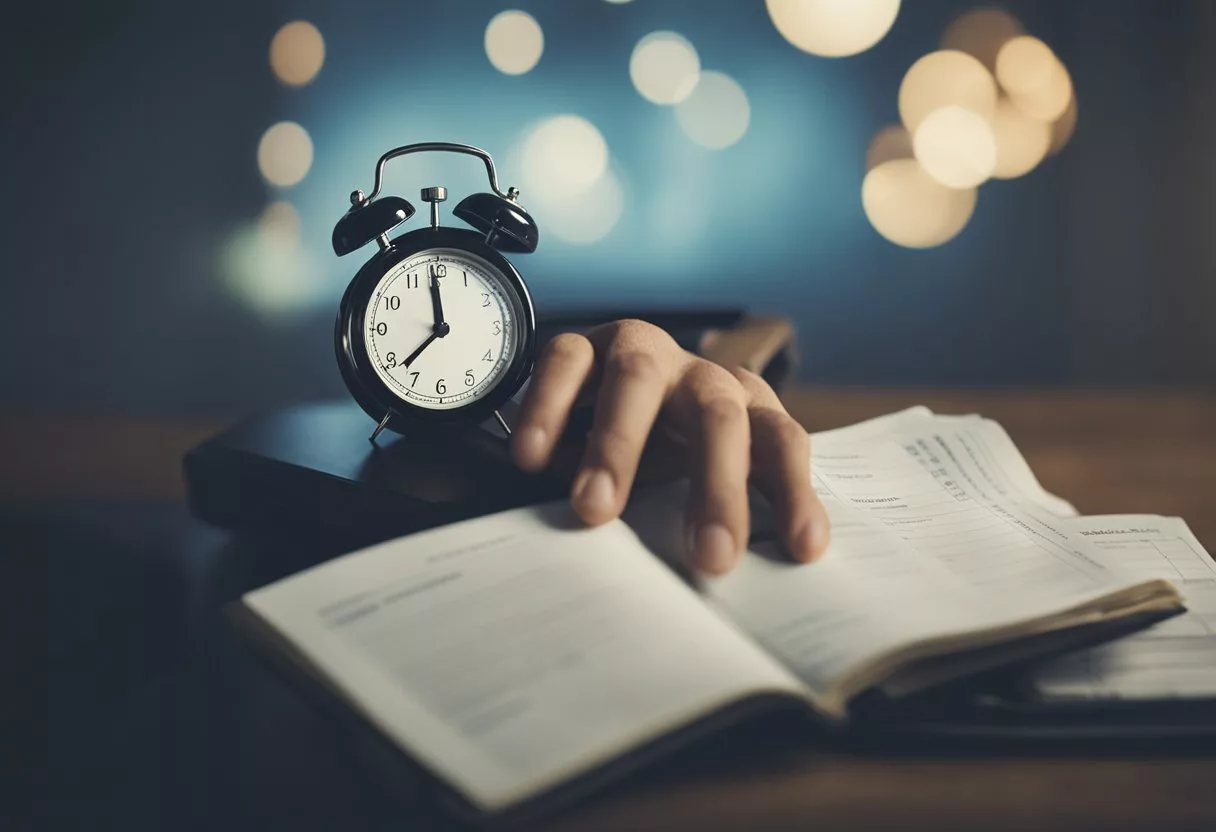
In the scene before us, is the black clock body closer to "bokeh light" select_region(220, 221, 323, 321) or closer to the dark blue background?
the dark blue background

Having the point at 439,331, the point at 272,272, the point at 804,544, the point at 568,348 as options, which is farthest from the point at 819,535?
the point at 272,272

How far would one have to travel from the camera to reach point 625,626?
530mm

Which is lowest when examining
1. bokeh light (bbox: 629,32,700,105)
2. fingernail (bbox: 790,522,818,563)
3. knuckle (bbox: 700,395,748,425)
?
fingernail (bbox: 790,522,818,563)

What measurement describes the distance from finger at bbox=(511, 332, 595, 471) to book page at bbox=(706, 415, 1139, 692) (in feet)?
0.52

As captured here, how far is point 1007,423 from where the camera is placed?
1315mm

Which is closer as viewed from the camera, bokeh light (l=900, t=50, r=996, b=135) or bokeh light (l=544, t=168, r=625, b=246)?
bokeh light (l=900, t=50, r=996, b=135)

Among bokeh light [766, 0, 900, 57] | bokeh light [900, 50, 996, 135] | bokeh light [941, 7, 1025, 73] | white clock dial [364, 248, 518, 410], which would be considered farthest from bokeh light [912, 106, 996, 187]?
white clock dial [364, 248, 518, 410]

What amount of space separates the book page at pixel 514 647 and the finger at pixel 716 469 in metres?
0.03

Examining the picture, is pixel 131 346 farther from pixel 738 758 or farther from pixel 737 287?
pixel 738 758

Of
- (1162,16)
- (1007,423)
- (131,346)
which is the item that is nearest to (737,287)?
(1162,16)

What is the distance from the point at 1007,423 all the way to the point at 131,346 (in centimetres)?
211

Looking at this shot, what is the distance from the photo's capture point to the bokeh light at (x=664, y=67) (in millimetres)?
2449

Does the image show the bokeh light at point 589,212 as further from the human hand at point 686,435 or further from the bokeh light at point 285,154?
the human hand at point 686,435

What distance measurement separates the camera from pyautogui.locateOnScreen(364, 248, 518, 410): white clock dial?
0.84 metres
